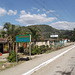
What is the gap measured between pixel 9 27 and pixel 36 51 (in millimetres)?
6374

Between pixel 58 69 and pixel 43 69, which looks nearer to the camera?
pixel 58 69

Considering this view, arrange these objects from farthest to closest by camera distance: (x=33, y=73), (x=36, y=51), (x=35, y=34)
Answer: (x=35, y=34) < (x=36, y=51) < (x=33, y=73)

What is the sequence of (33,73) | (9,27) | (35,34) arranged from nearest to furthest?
(33,73), (9,27), (35,34)

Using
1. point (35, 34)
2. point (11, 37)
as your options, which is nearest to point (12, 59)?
point (11, 37)

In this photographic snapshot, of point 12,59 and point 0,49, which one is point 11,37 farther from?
point 0,49

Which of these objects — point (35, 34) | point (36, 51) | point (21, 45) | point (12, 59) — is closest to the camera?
point (12, 59)

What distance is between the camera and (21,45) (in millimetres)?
24938

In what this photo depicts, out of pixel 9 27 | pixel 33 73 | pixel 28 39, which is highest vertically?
pixel 9 27

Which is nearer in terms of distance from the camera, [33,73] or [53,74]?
[53,74]

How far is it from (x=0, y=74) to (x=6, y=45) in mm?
16435

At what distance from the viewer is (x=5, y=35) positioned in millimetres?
15453

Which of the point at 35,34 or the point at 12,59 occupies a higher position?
the point at 35,34

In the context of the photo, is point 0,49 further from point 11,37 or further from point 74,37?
point 74,37

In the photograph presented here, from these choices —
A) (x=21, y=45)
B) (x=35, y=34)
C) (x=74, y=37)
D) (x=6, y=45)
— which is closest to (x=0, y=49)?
(x=6, y=45)
